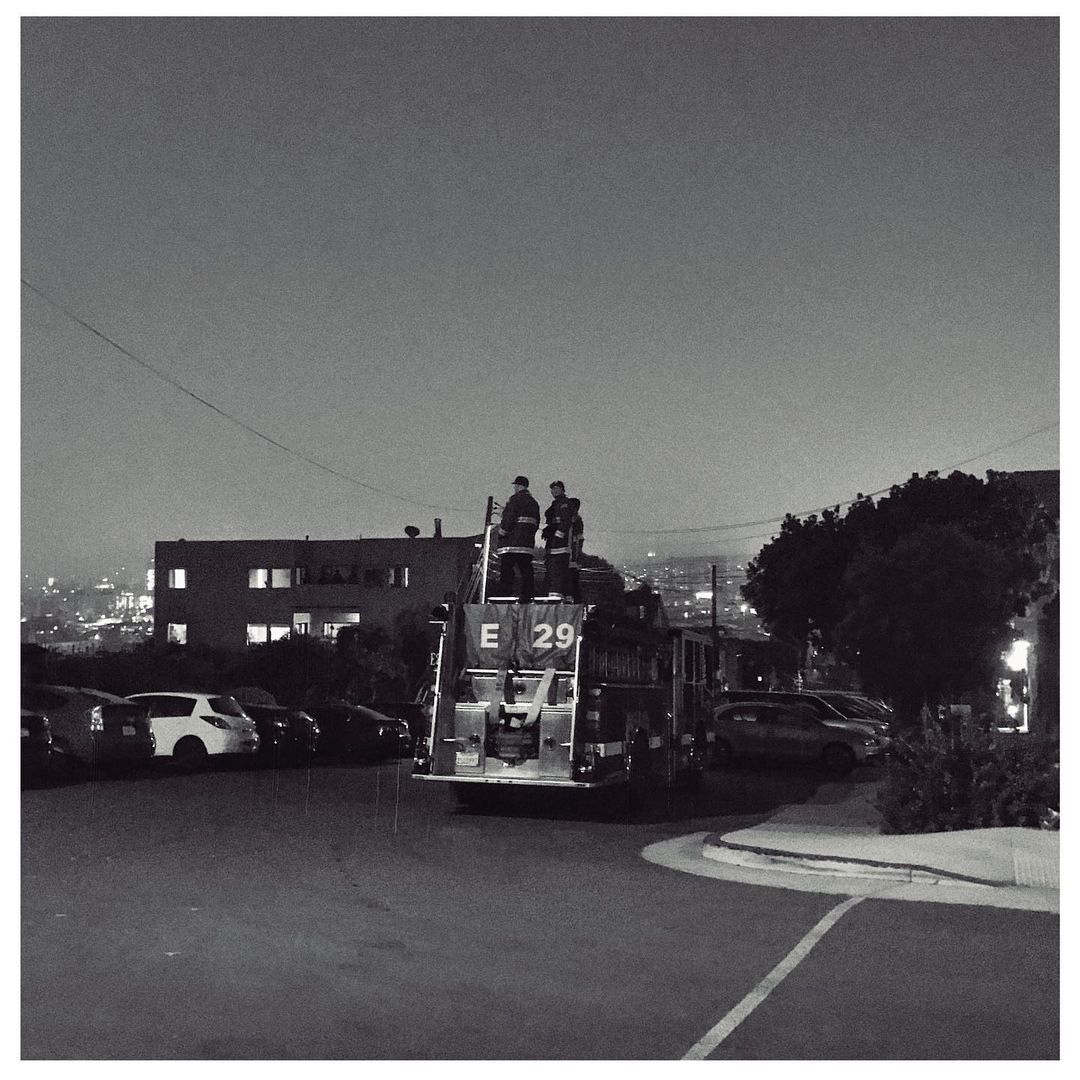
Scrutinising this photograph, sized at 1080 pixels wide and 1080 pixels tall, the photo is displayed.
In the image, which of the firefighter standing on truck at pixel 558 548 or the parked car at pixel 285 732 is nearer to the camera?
the firefighter standing on truck at pixel 558 548

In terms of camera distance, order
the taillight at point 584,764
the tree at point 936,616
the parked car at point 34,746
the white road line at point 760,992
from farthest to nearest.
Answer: the tree at point 936,616
the parked car at point 34,746
the taillight at point 584,764
the white road line at point 760,992

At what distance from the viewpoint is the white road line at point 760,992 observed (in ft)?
21.7

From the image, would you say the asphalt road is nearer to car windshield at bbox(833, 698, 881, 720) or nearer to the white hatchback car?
→ the white hatchback car

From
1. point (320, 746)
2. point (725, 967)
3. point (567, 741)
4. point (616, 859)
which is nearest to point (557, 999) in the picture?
point (725, 967)

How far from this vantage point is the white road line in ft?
21.7

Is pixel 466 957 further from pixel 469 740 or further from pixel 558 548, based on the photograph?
pixel 558 548

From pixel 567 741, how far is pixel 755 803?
5193mm

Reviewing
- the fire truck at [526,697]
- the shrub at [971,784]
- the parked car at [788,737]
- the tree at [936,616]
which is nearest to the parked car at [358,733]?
the parked car at [788,737]

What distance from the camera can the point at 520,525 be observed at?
1727cm

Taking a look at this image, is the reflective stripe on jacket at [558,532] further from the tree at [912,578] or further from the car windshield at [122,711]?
the tree at [912,578]

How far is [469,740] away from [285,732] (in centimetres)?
1048

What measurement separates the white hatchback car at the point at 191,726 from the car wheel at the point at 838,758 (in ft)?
39.3

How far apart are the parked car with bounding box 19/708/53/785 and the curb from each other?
383 inches
